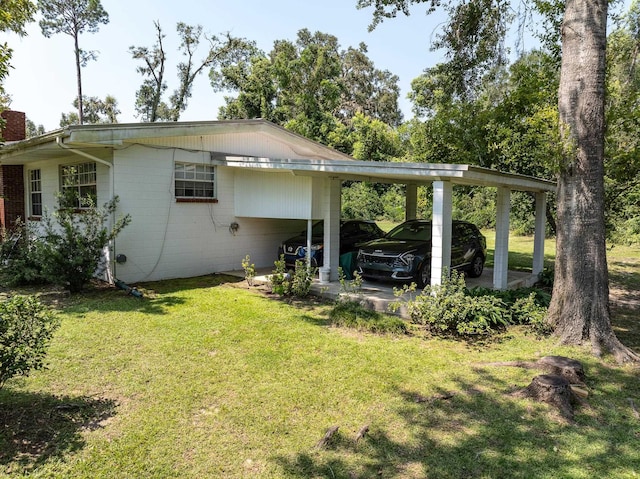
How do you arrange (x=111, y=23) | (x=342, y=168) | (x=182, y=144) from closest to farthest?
(x=342, y=168) → (x=182, y=144) → (x=111, y=23)

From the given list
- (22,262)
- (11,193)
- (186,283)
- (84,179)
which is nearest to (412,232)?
(186,283)

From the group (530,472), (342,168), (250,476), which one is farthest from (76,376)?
(342,168)

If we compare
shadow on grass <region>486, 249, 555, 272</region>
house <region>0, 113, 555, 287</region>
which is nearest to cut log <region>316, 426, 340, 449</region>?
house <region>0, 113, 555, 287</region>

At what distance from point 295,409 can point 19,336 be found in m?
2.59

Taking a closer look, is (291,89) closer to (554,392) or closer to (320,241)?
(320,241)

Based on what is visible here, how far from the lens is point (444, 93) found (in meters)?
13.1

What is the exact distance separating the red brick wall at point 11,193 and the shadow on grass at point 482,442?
543 inches

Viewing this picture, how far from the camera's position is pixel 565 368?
15.4ft

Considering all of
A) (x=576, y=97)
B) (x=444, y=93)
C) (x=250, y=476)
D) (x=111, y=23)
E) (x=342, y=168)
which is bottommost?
(x=250, y=476)

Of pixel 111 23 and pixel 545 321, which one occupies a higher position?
pixel 111 23

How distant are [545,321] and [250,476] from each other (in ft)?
17.3

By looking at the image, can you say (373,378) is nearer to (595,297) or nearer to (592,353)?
(592,353)

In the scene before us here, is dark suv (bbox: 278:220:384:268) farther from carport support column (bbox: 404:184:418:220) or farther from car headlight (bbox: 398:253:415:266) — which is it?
car headlight (bbox: 398:253:415:266)

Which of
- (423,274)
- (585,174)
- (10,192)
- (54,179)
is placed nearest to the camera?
(585,174)
